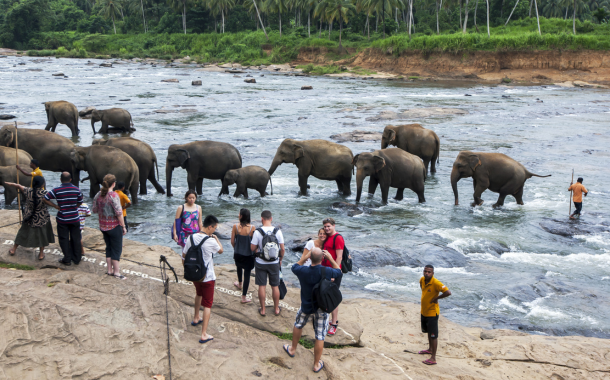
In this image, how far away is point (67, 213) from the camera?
25.2 feet

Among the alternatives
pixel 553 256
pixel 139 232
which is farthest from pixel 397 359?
pixel 139 232

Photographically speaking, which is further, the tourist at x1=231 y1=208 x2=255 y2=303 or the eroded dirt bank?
the eroded dirt bank

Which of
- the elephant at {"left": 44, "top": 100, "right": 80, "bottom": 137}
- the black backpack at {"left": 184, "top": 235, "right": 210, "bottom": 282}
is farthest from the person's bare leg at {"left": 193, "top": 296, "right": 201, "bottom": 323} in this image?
the elephant at {"left": 44, "top": 100, "right": 80, "bottom": 137}

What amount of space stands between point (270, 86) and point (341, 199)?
33.2 m

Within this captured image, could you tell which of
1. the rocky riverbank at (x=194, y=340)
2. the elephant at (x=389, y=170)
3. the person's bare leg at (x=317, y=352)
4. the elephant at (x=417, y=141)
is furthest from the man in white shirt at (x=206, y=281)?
the elephant at (x=417, y=141)

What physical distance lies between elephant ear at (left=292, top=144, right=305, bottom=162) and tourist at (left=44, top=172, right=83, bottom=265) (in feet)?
28.4

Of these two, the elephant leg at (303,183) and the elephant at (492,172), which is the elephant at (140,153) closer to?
the elephant leg at (303,183)

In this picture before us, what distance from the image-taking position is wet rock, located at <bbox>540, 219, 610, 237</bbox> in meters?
13.0

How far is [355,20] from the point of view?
259 feet

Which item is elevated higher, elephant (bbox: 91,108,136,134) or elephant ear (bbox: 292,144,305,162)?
elephant (bbox: 91,108,136,134)

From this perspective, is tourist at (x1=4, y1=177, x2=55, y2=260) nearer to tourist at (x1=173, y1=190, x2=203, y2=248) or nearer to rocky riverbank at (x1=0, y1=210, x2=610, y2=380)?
rocky riverbank at (x1=0, y1=210, x2=610, y2=380)

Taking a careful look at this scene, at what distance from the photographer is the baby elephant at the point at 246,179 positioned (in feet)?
50.0

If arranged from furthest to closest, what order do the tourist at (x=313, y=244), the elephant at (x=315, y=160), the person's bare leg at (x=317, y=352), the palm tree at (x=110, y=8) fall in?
1. the palm tree at (x=110, y=8)
2. the elephant at (x=315, y=160)
3. the tourist at (x=313, y=244)
4. the person's bare leg at (x=317, y=352)

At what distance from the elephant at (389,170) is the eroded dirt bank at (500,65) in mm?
44218
